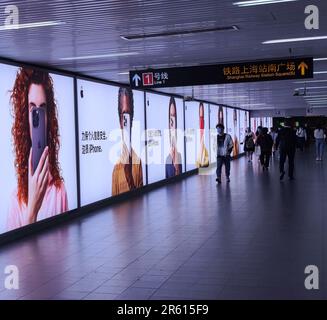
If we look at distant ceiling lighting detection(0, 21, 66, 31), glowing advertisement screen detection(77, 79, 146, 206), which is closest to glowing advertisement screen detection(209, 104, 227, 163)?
glowing advertisement screen detection(77, 79, 146, 206)

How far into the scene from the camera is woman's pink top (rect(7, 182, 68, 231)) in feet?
24.9

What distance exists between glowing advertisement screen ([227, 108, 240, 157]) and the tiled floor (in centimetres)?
1479

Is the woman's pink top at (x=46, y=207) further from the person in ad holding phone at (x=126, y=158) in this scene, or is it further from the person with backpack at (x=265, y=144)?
the person with backpack at (x=265, y=144)

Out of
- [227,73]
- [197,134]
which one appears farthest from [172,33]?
[197,134]

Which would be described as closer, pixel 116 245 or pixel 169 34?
pixel 169 34

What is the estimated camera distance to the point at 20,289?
201 inches

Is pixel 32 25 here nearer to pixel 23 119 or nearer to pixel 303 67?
pixel 23 119

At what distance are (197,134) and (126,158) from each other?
731 cm

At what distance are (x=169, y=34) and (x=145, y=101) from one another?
7324 mm

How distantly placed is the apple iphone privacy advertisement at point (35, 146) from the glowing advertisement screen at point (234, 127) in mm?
16724

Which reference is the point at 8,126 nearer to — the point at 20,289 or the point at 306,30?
the point at 20,289

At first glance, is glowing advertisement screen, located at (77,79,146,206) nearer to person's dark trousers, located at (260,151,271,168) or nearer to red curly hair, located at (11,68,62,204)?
red curly hair, located at (11,68,62,204)
